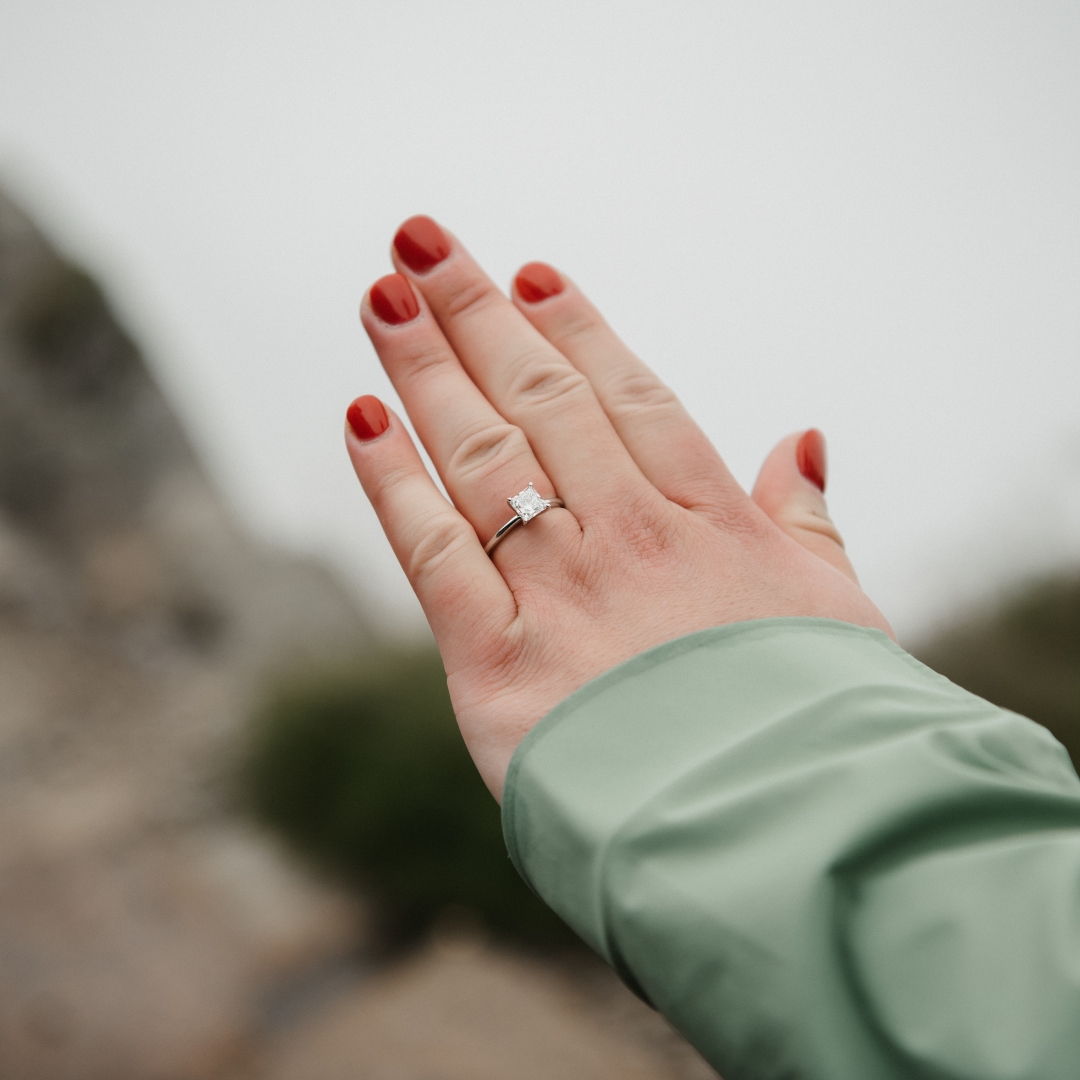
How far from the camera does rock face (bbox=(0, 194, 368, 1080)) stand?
5.76 ft

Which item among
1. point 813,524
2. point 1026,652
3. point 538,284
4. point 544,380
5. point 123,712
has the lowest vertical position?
point 1026,652

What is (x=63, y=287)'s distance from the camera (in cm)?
316

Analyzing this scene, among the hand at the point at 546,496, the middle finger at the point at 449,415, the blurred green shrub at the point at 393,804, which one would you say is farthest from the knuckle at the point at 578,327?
the blurred green shrub at the point at 393,804

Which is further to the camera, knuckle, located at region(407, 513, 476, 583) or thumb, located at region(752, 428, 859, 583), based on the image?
thumb, located at region(752, 428, 859, 583)

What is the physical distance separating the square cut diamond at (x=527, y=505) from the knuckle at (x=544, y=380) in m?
0.13

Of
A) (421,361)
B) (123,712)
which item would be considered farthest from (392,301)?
(123,712)

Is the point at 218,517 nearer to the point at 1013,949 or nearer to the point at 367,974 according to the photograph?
the point at 367,974

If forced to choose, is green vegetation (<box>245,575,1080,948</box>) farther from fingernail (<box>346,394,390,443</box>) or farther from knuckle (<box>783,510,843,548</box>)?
fingernail (<box>346,394,390,443</box>)

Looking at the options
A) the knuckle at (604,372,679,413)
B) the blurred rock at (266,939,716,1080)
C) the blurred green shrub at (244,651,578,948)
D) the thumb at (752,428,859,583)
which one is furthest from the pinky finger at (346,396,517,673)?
the blurred green shrub at (244,651,578,948)

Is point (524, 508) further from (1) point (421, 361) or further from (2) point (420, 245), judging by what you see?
(2) point (420, 245)

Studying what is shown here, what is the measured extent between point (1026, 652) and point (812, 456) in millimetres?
1700

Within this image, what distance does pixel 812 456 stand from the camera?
0.86 metres

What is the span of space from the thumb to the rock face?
6.52 feet

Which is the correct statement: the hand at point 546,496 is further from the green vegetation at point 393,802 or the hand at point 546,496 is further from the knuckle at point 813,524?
the green vegetation at point 393,802
